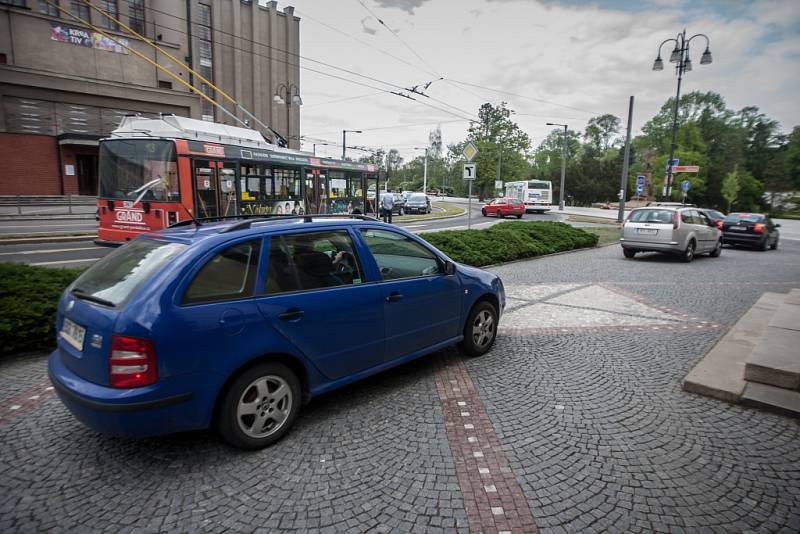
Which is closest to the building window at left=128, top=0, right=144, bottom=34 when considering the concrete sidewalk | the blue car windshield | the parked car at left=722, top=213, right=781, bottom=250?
the blue car windshield

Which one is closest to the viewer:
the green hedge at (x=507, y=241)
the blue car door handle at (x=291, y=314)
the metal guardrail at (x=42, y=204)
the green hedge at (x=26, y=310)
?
the blue car door handle at (x=291, y=314)

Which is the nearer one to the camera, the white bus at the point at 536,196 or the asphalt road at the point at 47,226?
the asphalt road at the point at 47,226

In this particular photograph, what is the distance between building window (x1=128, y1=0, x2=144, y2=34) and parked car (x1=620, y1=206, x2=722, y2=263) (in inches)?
1419

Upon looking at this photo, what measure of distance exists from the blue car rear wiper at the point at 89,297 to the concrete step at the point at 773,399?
519cm

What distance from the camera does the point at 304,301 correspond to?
3.43 metres

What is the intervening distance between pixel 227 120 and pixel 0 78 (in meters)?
19.9

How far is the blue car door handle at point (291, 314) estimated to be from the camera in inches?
129

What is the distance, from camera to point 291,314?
3.32 metres

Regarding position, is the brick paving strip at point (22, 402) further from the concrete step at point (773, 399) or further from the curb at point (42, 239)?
the curb at point (42, 239)

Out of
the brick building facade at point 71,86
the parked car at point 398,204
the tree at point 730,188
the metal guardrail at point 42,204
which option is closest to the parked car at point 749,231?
the brick building facade at point 71,86

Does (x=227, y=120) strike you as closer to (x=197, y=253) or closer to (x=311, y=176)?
(x=311, y=176)

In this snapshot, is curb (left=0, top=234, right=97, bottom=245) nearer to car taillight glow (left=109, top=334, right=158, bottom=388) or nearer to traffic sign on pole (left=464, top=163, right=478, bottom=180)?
traffic sign on pole (left=464, top=163, right=478, bottom=180)

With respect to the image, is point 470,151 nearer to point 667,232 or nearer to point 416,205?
point 667,232

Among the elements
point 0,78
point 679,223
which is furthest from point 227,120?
point 679,223
